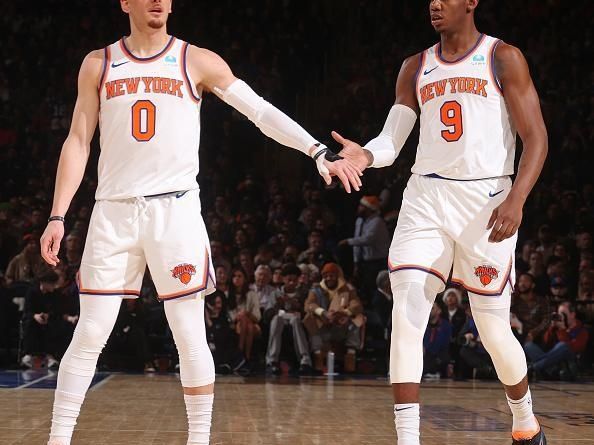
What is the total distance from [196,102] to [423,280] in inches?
51.5

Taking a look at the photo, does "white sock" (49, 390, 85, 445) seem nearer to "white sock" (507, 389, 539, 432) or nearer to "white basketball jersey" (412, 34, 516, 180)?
"white basketball jersey" (412, 34, 516, 180)

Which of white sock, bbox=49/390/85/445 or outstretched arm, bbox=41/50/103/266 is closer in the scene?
white sock, bbox=49/390/85/445

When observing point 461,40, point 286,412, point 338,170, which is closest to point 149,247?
point 338,170

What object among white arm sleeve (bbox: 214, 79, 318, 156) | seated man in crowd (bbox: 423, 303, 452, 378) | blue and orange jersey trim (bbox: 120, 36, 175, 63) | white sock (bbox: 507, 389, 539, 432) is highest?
blue and orange jersey trim (bbox: 120, 36, 175, 63)

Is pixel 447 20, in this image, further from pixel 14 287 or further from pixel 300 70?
pixel 300 70

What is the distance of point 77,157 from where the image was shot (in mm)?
3814

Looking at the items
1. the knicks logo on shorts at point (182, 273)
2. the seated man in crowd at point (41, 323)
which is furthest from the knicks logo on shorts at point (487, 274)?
the seated man in crowd at point (41, 323)

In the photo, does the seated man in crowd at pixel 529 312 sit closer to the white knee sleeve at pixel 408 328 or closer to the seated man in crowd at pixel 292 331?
the seated man in crowd at pixel 292 331

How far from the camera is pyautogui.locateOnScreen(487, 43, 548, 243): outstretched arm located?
398 centimetres

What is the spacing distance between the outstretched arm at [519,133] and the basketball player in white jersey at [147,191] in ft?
2.40

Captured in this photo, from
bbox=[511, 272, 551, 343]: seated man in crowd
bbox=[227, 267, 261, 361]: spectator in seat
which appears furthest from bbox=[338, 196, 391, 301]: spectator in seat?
bbox=[511, 272, 551, 343]: seated man in crowd

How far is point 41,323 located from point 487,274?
22.2ft

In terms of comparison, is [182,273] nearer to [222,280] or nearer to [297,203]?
[222,280]

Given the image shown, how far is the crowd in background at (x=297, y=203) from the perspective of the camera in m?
9.91
